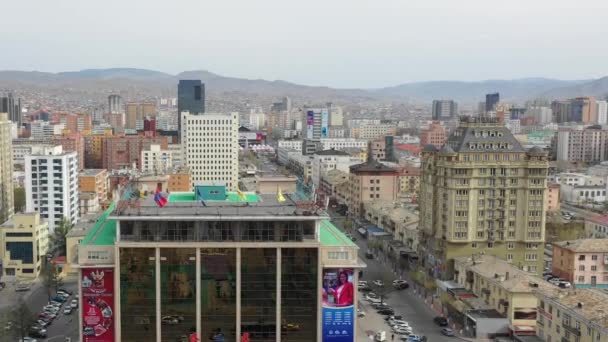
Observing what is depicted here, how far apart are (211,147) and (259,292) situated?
36.2 metres

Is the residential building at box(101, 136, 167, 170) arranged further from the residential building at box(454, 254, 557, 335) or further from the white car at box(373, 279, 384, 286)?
the residential building at box(454, 254, 557, 335)

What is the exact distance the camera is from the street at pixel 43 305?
→ 27.4m

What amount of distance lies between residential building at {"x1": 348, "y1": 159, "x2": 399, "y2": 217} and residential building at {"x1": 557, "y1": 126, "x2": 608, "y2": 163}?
41.5 meters

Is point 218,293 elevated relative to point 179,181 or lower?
lower

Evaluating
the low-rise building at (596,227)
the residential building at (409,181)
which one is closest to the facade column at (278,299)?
the low-rise building at (596,227)

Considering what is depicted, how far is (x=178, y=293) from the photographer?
22516 mm

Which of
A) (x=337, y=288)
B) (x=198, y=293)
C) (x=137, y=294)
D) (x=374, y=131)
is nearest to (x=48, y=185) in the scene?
(x=137, y=294)

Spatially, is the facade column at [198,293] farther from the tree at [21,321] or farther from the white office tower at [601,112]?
the white office tower at [601,112]

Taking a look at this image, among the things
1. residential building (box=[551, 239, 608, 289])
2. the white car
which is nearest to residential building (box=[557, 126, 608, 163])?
residential building (box=[551, 239, 608, 289])

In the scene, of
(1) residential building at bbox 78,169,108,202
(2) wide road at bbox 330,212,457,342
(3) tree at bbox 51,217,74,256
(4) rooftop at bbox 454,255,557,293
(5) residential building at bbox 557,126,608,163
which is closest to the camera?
(4) rooftop at bbox 454,255,557,293

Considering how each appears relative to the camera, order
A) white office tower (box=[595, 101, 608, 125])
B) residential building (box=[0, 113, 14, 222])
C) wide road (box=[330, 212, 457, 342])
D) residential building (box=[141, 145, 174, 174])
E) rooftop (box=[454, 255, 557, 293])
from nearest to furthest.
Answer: rooftop (box=[454, 255, 557, 293]) → wide road (box=[330, 212, 457, 342]) → residential building (box=[0, 113, 14, 222]) → residential building (box=[141, 145, 174, 174]) → white office tower (box=[595, 101, 608, 125])

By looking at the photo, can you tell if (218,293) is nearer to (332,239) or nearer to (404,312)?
(332,239)

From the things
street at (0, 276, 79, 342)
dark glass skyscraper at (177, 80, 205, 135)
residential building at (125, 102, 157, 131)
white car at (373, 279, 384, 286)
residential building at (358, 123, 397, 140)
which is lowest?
street at (0, 276, 79, 342)

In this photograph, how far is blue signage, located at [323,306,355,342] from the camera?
23.1 m
